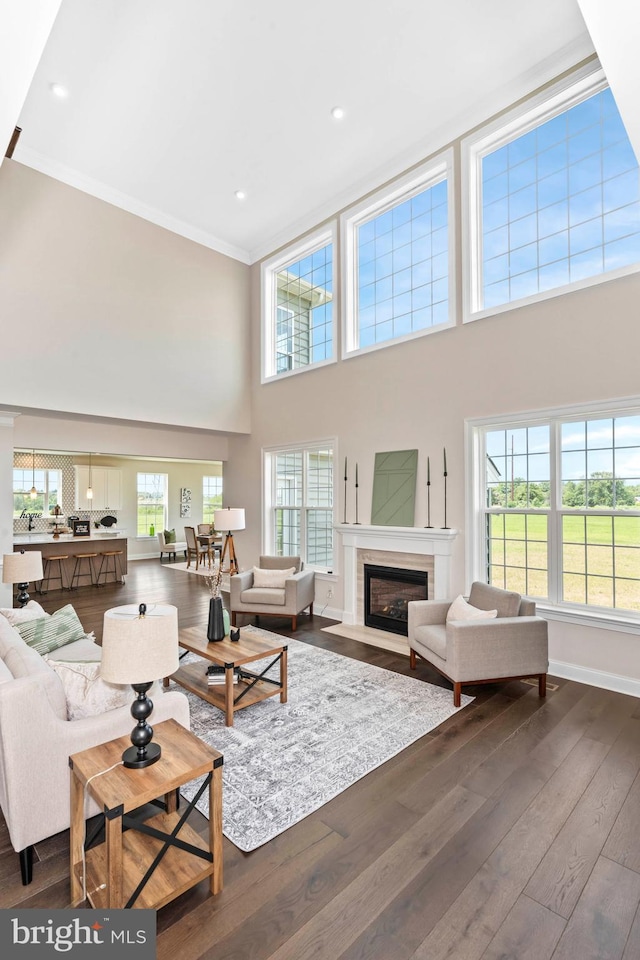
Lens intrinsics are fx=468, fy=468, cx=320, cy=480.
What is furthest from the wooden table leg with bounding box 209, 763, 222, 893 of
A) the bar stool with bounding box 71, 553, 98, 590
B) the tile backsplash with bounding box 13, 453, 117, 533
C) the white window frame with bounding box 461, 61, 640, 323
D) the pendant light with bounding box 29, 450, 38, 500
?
the tile backsplash with bounding box 13, 453, 117, 533

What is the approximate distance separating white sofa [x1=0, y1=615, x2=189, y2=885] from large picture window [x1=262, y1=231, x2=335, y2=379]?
5.27m

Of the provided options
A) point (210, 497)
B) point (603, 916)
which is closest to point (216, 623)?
point (603, 916)

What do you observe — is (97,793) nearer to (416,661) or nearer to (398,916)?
(398,916)

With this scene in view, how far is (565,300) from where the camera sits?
13.9 ft

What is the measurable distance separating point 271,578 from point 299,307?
4156 millimetres

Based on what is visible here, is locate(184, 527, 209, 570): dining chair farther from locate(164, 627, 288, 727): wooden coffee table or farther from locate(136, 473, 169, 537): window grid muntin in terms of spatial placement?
locate(164, 627, 288, 727): wooden coffee table

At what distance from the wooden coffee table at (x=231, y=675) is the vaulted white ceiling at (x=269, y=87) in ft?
17.0

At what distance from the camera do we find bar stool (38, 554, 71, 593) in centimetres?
818

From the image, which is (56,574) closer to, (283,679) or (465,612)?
(283,679)

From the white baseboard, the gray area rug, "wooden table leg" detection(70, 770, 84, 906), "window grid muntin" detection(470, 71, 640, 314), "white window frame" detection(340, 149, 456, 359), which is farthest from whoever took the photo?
"white window frame" detection(340, 149, 456, 359)

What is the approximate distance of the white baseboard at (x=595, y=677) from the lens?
3.81 metres

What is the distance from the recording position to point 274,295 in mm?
7680

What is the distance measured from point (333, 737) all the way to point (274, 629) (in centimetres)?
268

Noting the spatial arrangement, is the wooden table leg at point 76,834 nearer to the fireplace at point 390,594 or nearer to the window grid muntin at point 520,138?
the fireplace at point 390,594
